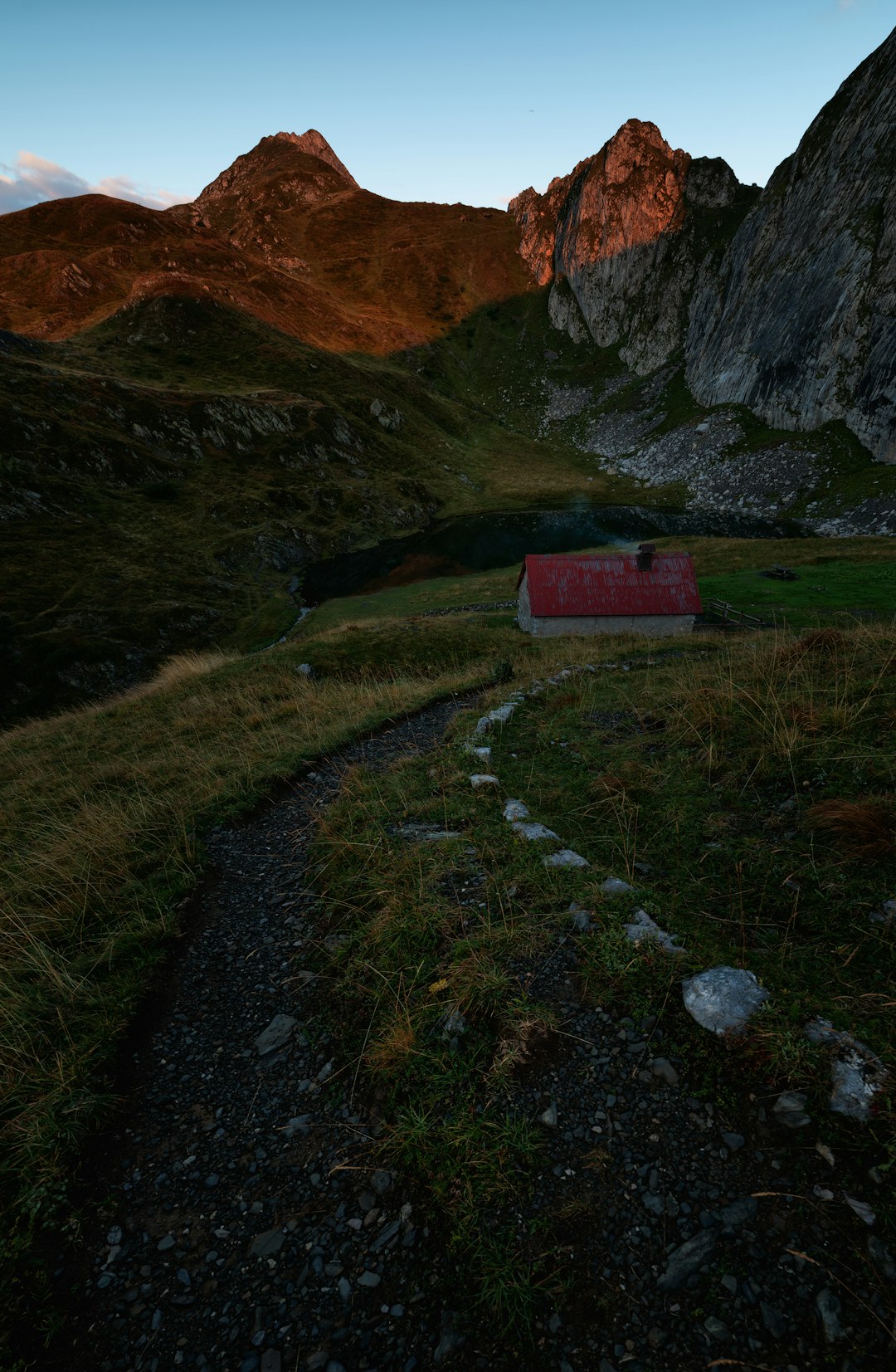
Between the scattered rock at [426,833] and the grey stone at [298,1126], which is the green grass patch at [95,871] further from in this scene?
the scattered rock at [426,833]

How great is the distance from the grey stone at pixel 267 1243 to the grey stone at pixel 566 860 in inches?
166

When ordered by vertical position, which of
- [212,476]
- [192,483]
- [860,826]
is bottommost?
[860,826]

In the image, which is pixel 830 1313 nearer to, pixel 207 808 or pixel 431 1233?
pixel 431 1233

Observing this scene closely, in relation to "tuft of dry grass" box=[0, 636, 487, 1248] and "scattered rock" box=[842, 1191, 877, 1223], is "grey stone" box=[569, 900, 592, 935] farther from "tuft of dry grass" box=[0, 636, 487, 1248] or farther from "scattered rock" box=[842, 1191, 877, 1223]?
"tuft of dry grass" box=[0, 636, 487, 1248]

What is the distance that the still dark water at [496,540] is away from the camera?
66000mm

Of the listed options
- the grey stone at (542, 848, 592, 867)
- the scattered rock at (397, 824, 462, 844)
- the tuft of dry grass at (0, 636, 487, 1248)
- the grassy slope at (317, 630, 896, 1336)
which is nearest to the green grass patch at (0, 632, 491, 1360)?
the tuft of dry grass at (0, 636, 487, 1248)

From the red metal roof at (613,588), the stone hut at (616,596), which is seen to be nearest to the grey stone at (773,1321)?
the stone hut at (616,596)

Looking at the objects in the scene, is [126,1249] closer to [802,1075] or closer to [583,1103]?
[583,1103]

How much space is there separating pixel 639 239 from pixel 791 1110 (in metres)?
195

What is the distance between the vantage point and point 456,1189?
3.98 metres

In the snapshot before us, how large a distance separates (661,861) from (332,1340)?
518 centimetres

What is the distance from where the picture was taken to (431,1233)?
3.84 metres

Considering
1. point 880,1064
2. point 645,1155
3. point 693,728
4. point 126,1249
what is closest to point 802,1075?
point 880,1064

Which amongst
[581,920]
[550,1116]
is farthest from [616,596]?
[550,1116]
